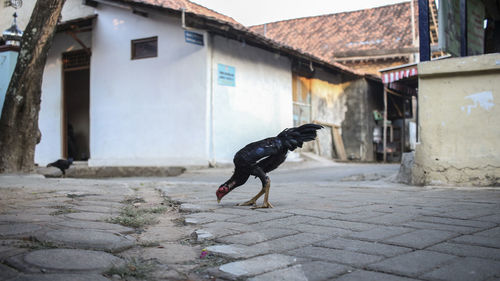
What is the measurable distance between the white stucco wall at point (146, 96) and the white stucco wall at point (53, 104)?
132 centimetres

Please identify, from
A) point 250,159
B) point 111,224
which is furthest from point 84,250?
point 250,159

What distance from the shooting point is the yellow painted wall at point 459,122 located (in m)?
5.22

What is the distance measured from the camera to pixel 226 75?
426 inches

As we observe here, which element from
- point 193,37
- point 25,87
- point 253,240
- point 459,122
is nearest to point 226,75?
point 193,37

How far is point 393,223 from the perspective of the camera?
2.85 metres

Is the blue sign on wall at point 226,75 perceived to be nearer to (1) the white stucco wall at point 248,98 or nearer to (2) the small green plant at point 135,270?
(1) the white stucco wall at point 248,98

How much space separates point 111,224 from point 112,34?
9394 mm

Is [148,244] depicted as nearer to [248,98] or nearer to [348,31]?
[248,98]

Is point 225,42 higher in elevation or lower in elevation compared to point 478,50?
higher

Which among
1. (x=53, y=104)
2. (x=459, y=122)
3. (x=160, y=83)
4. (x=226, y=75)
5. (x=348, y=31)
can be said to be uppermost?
(x=348, y=31)

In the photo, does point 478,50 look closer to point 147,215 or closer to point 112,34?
point 147,215

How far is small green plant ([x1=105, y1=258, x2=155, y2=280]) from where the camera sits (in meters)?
1.83

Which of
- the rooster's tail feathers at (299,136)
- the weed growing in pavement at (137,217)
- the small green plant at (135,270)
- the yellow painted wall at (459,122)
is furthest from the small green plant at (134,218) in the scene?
the yellow painted wall at (459,122)

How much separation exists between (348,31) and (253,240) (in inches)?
780
